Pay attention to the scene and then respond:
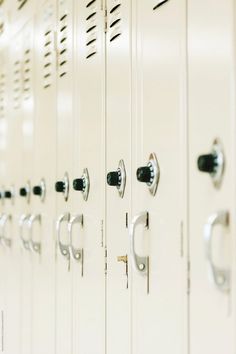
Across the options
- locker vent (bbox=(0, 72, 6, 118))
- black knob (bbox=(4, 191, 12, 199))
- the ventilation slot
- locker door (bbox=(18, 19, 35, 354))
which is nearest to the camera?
the ventilation slot

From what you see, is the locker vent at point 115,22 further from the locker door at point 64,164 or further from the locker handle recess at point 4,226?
the locker handle recess at point 4,226

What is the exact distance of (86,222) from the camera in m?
2.37

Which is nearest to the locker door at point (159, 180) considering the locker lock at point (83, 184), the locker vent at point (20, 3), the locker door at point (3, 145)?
the locker lock at point (83, 184)

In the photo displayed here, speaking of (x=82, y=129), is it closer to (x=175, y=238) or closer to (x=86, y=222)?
(x=86, y=222)

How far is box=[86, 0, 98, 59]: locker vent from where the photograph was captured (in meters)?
2.26

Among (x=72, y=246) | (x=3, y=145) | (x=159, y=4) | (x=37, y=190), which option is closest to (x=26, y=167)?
(x=37, y=190)

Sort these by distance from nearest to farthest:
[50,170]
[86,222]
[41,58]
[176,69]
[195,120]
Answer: [195,120] < [176,69] < [86,222] < [50,170] < [41,58]

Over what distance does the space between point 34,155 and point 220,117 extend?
6.30ft

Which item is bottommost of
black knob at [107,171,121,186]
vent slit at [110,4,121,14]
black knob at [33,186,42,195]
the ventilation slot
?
black knob at [33,186,42,195]

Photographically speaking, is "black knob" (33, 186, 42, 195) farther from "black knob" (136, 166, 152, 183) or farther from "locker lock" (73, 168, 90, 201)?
"black knob" (136, 166, 152, 183)

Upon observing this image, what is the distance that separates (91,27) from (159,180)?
2.91 ft

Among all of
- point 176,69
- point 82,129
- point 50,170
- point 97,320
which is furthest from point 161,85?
point 50,170

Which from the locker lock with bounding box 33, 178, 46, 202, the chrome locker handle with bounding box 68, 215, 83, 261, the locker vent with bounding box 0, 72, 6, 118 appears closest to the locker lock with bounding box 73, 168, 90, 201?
the chrome locker handle with bounding box 68, 215, 83, 261

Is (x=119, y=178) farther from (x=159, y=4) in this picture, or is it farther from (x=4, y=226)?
(x=4, y=226)
